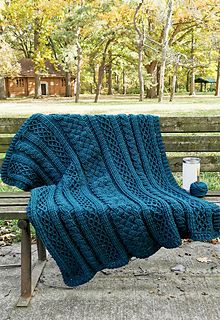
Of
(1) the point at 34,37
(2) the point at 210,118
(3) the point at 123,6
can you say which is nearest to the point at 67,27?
(3) the point at 123,6

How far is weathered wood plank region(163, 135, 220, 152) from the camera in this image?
3.80 m

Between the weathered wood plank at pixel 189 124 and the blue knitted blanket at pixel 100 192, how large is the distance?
0.39m

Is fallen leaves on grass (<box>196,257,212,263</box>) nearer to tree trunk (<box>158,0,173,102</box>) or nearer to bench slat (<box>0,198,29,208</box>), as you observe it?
bench slat (<box>0,198,29,208</box>)

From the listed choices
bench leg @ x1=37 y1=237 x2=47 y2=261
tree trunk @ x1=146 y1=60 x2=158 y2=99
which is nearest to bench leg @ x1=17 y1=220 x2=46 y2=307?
bench leg @ x1=37 y1=237 x2=47 y2=261

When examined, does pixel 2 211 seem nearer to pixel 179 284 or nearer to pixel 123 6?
pixel 179 284

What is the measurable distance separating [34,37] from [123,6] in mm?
12668

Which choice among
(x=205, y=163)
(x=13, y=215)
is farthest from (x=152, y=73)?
(x=13, y=215)

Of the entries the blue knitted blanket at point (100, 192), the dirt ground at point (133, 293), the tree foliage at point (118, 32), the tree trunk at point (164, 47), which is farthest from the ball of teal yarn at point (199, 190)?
the tree trunk at point (164, 47)

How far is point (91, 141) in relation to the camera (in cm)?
313

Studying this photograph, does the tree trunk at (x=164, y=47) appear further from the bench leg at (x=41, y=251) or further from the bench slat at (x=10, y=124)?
the bench leg at (x=41, y=251)

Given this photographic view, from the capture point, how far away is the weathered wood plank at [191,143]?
3.80 metres

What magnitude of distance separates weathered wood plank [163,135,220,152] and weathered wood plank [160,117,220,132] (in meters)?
0.07

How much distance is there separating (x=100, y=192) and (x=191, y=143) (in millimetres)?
1298

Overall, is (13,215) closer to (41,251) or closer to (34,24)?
(41,251)
